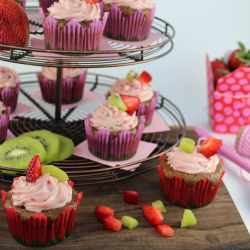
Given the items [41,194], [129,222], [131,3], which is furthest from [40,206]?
[131,3]

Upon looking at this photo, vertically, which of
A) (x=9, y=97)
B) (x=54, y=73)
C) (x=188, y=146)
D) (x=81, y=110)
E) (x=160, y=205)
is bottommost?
(x=81, y=110)

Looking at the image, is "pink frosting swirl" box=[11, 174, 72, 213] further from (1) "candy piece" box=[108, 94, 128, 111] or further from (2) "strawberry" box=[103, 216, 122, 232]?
(1) "candy piece" box=[108, 94, 128, 111]

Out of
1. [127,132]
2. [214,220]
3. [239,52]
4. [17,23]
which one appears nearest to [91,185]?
[127,132]

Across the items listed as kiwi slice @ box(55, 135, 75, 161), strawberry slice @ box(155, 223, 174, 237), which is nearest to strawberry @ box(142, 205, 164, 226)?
strawberry slice @ box(155, 223, 174, 237)

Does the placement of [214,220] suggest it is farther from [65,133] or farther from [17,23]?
[17,23]

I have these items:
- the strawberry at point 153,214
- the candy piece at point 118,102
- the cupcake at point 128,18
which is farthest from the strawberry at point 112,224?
the cupcake at point 128,18

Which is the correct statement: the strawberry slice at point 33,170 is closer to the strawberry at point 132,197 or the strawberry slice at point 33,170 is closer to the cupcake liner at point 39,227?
the cupcake liner at point 39,227

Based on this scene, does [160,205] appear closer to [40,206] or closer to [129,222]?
[129,222]
